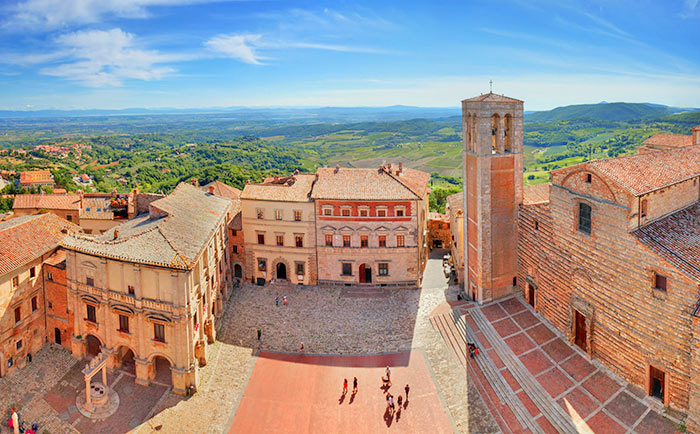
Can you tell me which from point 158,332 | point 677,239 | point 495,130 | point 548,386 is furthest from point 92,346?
point 677,239

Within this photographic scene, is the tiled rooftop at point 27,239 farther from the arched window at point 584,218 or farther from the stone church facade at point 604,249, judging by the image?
the arched window at point 584,218

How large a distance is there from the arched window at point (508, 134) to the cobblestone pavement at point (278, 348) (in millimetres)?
14239

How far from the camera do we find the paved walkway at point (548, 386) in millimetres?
25672

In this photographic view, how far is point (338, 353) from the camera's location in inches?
1419

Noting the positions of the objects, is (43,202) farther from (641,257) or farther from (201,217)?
(641,257)

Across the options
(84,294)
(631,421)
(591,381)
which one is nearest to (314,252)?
(84,294)

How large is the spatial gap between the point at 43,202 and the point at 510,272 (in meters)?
49.6

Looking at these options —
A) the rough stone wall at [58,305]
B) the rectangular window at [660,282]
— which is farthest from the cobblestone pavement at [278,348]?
the rectangular window at [660,282]

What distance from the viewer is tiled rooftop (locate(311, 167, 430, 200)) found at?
4553 centimetres

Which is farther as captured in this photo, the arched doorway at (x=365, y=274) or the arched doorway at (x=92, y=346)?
the arched doorway at (x=365, y=274)

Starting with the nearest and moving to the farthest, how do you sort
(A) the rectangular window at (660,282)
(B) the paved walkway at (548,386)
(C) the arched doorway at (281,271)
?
(A) the rectangular window at (660,282) < (B) the paved walkway at (548,386) < (C) the arched doorway at (281,271)

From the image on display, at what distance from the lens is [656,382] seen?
26.3 m

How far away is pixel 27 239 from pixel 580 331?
40546 millimetres

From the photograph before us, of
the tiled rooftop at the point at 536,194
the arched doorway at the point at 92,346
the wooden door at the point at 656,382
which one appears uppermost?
the tiled rooftop at the point at 536,194
